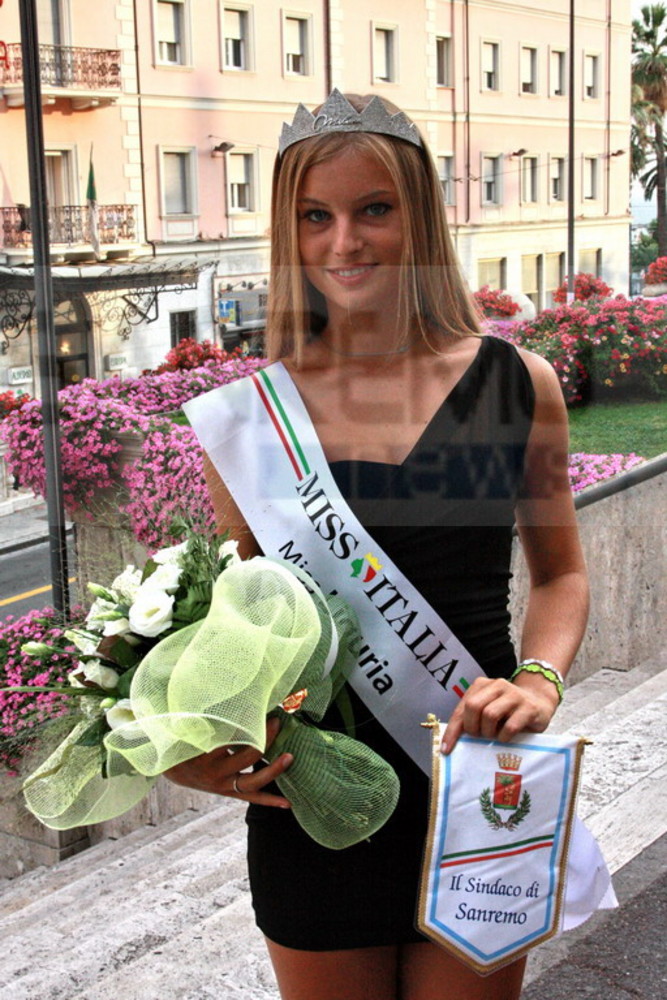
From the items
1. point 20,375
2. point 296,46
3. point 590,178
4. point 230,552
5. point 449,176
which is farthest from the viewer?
point 20,375

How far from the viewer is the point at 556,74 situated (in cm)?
250

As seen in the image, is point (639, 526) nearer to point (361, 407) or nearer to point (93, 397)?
point (93, 397)

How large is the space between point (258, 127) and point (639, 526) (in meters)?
2.14

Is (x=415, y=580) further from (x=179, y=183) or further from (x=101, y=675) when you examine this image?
(x=179, y=183)

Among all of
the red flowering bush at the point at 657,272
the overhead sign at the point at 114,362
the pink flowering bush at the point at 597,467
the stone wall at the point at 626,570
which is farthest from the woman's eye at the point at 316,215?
the stone wall at the point at 626,570

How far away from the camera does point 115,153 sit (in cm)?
252

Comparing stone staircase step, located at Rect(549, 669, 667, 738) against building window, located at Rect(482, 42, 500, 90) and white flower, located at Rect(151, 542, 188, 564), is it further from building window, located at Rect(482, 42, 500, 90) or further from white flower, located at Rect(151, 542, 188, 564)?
white flower, located at Rect(151, 542, 188, 564)

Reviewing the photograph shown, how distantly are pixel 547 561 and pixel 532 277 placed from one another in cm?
151

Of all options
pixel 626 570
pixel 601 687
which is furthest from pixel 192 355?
pixel 601 687

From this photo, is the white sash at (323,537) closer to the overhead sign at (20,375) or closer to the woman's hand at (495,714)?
the woman's hand at (495,714)

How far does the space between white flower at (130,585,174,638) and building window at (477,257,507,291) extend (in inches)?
58.8

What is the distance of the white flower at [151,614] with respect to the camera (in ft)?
3.39

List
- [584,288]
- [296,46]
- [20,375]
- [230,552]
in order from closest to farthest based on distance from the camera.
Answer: [230,552] < [296,46] < [584,288] < [20,375]

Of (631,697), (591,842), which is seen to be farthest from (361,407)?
(631,697)
